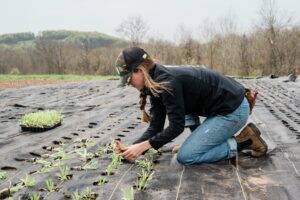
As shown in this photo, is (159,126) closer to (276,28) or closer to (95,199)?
(95,199)

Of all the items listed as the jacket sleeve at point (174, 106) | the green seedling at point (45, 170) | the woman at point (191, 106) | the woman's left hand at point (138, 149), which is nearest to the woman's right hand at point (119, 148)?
the woman at point (191, 106)

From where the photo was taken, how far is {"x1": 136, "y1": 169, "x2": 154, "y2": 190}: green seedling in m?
2.61

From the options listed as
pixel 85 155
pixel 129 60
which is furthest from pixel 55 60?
pixel 129 60

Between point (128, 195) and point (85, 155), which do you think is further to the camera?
point (85, 155)

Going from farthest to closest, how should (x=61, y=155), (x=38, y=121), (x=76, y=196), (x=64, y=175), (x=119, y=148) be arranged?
(x=38, y=121)
(x=61, y=155)
(x=119, y=148)
(x=64, y=175)
(x=76, y=196)

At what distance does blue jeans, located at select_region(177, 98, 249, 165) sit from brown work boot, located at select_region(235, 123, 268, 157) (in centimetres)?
13

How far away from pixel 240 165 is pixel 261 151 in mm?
290

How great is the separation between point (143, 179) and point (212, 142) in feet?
2.37

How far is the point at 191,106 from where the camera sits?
2988mm

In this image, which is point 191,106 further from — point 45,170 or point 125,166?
point 45,170

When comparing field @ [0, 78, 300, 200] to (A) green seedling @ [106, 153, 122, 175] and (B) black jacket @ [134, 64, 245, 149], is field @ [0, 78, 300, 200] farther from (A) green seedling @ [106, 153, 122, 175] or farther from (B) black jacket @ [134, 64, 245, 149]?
(B) black jacket @ [134, 64, 245, 149]

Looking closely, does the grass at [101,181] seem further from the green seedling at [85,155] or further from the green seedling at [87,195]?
the green seedling at [85,155]

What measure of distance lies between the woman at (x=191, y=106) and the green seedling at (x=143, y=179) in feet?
0.51

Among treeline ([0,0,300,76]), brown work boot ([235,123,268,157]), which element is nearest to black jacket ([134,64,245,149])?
brown work boot ([235,123,268,157])
